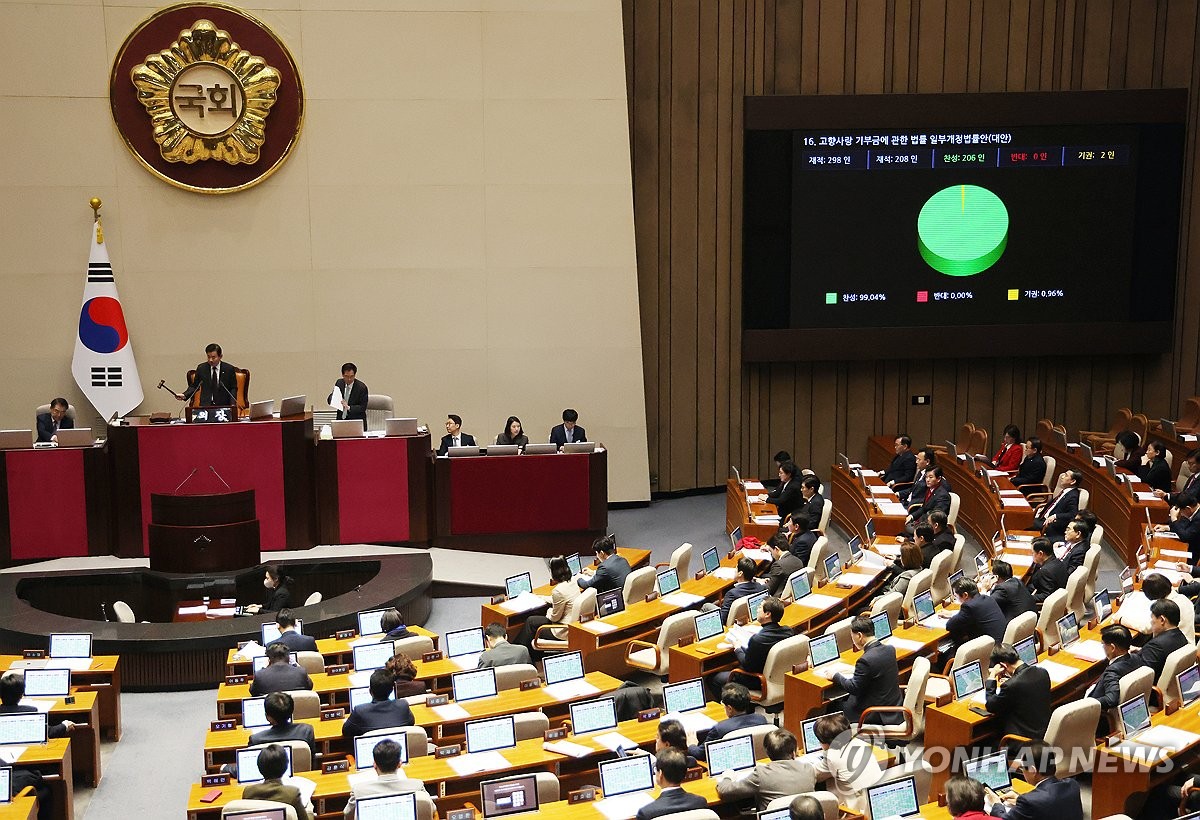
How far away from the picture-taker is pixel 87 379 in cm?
1359

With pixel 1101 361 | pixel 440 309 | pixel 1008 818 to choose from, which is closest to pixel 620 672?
pixel 1008 818

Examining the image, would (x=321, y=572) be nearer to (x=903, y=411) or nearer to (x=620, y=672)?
(x=620, y=672)

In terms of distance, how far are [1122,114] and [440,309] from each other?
8612 millimetres

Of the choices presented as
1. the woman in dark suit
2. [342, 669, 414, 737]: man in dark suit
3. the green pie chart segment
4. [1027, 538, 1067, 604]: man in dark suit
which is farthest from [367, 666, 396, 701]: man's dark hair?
the green pie chart segment


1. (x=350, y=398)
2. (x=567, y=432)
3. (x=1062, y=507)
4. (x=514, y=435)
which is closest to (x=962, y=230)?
(x=1062, y=507)

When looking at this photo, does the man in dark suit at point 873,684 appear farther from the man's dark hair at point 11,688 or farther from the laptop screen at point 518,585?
the man's dark hair at point 11,688

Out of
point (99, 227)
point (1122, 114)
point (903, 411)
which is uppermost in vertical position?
point (1122, 114)

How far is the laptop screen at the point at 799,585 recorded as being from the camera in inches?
388

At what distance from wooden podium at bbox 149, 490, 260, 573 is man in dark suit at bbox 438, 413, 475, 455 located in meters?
2.24

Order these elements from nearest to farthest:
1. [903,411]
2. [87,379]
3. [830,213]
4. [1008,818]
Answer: [1008,818] < [87,379] < [830,213] < [903,411]

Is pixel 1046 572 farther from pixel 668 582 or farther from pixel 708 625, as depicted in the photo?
pixel 668 582

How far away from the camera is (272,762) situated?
6039 millimetres

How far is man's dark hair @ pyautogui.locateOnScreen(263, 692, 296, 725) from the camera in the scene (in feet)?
22.1

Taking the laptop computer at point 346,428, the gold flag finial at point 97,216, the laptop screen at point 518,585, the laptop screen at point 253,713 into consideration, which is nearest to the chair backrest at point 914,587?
the laptop screen at point 518,585
